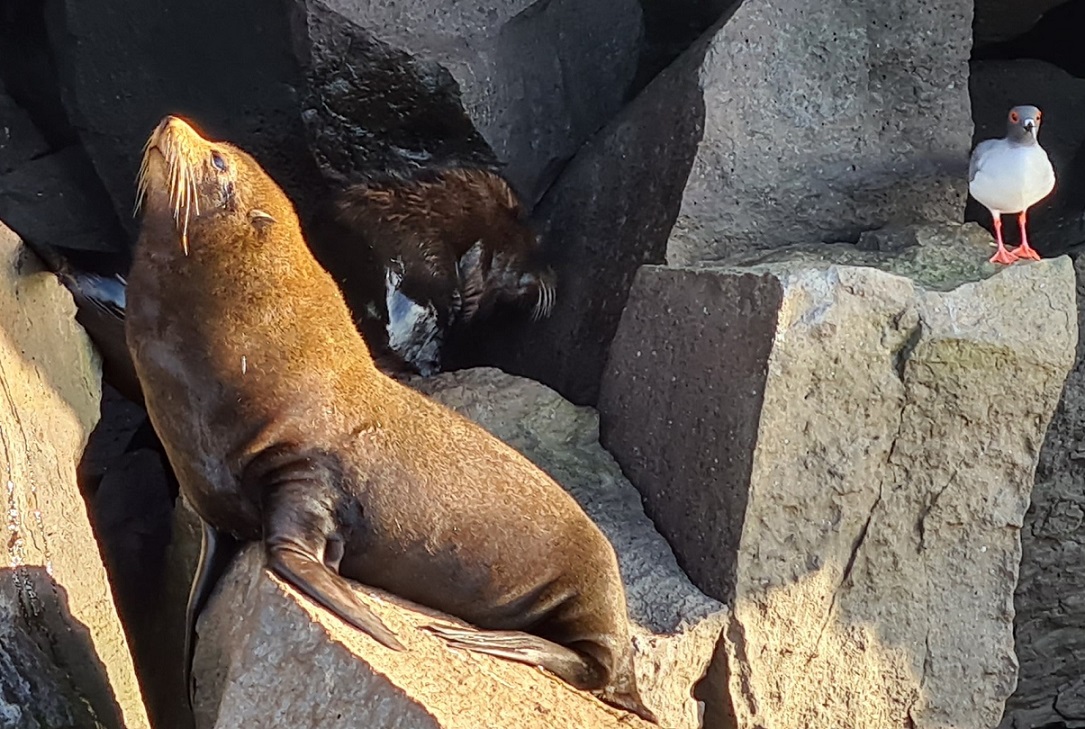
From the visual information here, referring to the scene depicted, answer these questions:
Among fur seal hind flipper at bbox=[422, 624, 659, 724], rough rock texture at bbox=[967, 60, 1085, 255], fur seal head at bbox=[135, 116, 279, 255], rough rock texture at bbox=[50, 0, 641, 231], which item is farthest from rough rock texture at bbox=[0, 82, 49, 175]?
rough rock texture at bbox=[967, 60, 1085, 255]

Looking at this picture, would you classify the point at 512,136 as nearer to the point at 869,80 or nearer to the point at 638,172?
the point at 638,172

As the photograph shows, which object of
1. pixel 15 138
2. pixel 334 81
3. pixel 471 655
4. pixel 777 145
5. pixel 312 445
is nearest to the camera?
pixel 471 655

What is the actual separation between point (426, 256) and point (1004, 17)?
2346mm

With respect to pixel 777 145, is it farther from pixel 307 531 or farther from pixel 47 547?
pixel 47 547

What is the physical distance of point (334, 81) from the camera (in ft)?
12.6

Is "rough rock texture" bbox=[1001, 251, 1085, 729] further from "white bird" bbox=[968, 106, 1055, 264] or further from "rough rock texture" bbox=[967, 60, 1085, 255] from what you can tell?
"rough rock texture" bbox=[967, 60, 1085, 255]

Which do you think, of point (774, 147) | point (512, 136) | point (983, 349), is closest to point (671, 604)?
point (983, 349)

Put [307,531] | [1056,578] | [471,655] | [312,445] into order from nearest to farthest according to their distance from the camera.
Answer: [471,655], [307,531], [312,445], [1056,578]

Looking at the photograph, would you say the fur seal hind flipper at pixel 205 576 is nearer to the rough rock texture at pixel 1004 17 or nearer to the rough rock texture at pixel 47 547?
the rough rock texture at pixel 47 547

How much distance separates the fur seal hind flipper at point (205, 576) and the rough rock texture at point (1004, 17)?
128 inches

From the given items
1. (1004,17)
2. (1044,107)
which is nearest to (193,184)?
(1004,17)

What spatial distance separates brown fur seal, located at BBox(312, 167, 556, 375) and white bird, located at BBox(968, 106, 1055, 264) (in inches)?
48.4

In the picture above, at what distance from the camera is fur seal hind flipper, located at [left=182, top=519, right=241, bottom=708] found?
269cm

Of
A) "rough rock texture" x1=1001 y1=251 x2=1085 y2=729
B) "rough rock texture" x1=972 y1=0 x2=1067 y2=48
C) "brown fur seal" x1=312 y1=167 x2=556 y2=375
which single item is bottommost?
"rough rock texture" x1=1001 y1=251 x2=1085 y2=729
